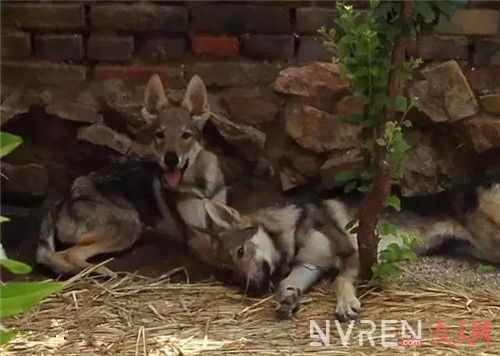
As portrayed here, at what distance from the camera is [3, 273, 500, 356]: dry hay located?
7.98 ft

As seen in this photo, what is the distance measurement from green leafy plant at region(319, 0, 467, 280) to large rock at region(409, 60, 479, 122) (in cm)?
61

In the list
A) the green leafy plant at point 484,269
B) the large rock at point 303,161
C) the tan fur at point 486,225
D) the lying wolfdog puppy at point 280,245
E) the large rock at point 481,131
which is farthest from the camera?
the large rock at point 303,161

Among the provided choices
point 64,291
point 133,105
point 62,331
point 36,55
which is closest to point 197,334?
point 62,331

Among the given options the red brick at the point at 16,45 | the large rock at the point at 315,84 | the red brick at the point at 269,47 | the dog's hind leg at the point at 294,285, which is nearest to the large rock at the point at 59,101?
the red brick at the point at 16,45

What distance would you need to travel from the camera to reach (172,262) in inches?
129

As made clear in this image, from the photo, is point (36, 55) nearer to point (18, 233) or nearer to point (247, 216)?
point (18, 233)

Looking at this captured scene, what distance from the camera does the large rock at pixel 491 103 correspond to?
331cm

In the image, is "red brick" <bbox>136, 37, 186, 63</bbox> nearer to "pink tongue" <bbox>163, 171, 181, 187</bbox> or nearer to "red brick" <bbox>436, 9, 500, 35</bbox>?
"pink tongue" <bbox>163, 171, 181, 187</bbox>

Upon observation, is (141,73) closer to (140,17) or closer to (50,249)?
(140,17)

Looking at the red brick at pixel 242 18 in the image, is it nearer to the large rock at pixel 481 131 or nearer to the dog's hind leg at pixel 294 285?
the large rock at pixel 481 131

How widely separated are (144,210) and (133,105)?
429 millimetres

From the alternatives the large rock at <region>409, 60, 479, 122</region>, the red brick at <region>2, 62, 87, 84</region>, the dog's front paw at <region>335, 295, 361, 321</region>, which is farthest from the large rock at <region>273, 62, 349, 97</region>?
the dog's front paw at <region>335, 295, 361, 321</region>

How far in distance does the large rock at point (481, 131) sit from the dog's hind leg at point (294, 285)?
2.80ft

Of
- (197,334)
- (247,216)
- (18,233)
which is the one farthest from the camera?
(18,233)
